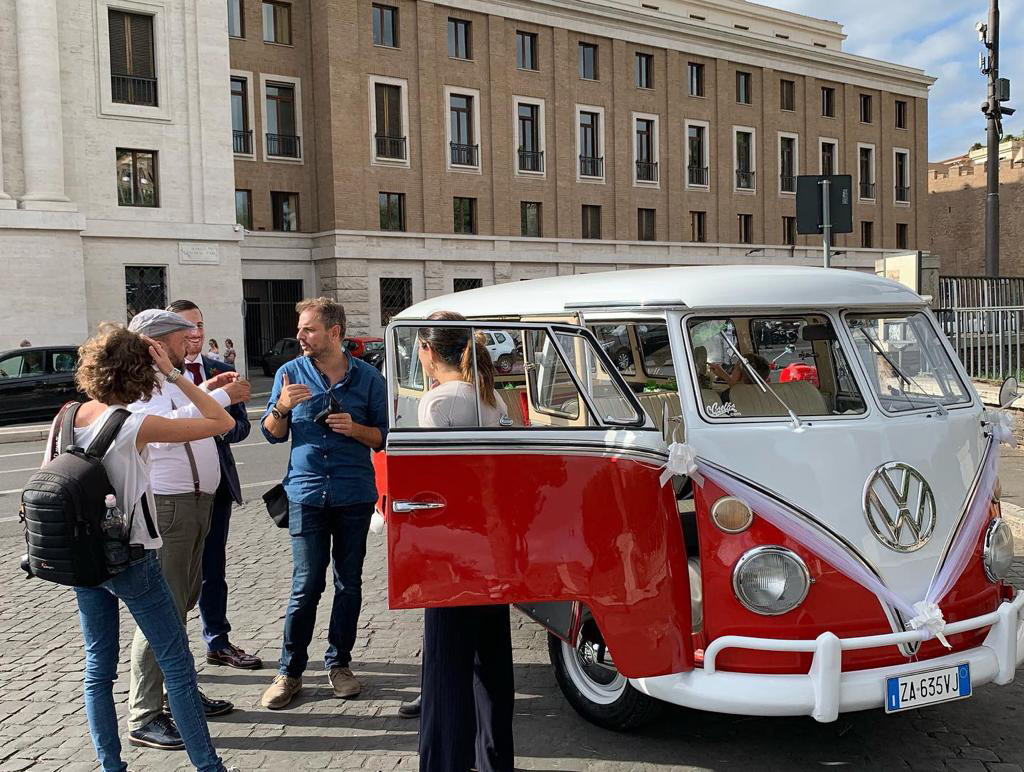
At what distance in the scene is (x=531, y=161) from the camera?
4066 centimetres

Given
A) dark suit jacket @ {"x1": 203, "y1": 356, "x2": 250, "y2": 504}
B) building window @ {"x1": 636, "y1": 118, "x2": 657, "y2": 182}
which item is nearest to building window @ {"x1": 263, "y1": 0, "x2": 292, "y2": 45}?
building window @ {"x1": 636, "y1": 118, "x2": 657, "y2": 182}

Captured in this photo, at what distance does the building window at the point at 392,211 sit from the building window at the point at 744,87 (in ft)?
64.6

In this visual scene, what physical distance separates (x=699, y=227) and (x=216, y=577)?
141 feet

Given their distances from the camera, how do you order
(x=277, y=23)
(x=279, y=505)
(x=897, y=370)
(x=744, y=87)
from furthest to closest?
(x=744, y=87) → (x=277, y=23) → (x=279, y=505) → (x=897, y=370)

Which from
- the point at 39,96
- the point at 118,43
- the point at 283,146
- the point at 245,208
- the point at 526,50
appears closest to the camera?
the point at 39,96

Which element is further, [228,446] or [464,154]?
[464,154]

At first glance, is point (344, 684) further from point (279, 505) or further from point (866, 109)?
point (866, 109)

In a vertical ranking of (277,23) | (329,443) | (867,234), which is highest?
(277,23)

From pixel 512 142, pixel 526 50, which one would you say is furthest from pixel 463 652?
pixel 526 50

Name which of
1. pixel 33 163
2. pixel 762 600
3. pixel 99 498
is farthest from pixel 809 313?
pixel 33 163

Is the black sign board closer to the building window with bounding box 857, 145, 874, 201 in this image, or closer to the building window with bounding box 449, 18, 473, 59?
the building window with bounding box 449, 18, 473, 59

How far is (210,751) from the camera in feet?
12.6

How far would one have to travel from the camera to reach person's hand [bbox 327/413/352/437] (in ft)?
15.5

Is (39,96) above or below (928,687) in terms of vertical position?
above
